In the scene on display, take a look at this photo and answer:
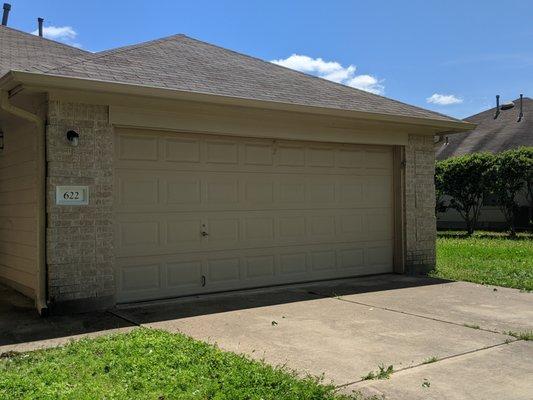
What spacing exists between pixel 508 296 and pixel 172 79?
20.0ft

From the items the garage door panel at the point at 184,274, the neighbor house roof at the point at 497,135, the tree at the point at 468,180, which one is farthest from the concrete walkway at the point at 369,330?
the neighbor house roof at the point at 497,135

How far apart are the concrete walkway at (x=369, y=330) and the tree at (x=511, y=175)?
37.3ft

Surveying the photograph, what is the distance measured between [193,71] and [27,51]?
12.5 feet

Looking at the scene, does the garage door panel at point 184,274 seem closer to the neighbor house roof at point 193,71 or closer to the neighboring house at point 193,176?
the neighboring house at point 193,176

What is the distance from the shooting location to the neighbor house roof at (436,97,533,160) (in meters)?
25.5

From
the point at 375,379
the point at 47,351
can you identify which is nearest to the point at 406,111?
the point at 375,379

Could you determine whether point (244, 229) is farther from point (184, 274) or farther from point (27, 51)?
point (27, 51)

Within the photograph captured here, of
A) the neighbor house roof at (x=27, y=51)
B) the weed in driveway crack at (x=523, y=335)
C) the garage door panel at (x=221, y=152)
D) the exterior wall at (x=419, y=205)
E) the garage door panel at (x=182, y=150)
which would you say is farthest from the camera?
the exterior wall at (x=419, y=205)

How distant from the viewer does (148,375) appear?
14.6 feet

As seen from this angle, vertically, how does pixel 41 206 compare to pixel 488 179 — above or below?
below

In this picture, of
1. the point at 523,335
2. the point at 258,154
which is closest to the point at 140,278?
the point at 258,154

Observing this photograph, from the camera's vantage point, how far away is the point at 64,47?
12.1 metres

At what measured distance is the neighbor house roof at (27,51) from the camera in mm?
8859

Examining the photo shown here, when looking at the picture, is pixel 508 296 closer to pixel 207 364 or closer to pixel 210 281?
pixel 210 281
